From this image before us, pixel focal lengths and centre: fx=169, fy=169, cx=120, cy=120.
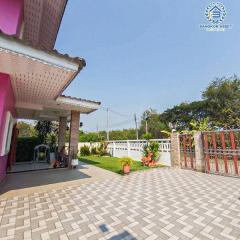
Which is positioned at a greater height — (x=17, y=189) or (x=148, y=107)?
(x=148, y=107)

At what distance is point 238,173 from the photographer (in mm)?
7789

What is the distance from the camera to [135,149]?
46.7ft

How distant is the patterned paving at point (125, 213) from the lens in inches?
121

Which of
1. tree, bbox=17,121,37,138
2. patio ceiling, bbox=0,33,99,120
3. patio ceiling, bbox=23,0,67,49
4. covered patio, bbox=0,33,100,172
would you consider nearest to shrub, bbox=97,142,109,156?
covered patio, bbox=0,33,100,172

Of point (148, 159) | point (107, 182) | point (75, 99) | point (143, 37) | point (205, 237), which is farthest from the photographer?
point (143, 37)

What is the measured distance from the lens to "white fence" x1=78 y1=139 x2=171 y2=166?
11.1m

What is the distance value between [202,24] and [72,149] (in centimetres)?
1086

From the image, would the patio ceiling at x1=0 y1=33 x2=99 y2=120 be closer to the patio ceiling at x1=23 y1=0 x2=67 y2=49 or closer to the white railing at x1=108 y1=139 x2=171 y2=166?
the patio ceiling at x1=23 y1=0 x2=67 y2=49

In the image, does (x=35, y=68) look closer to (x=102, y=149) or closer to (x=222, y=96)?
(x=102, y=149)

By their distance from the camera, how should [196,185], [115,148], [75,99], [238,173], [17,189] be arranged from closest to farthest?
[17,189], [196,185], [238,173], [75,99], [115,148]

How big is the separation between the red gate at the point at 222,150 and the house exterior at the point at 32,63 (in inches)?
252

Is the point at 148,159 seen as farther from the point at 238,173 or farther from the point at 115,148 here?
the point at 115,148

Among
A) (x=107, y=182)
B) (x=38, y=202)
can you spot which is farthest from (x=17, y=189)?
(x=107, y=182)

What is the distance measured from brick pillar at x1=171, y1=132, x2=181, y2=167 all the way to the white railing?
0.55 meters
